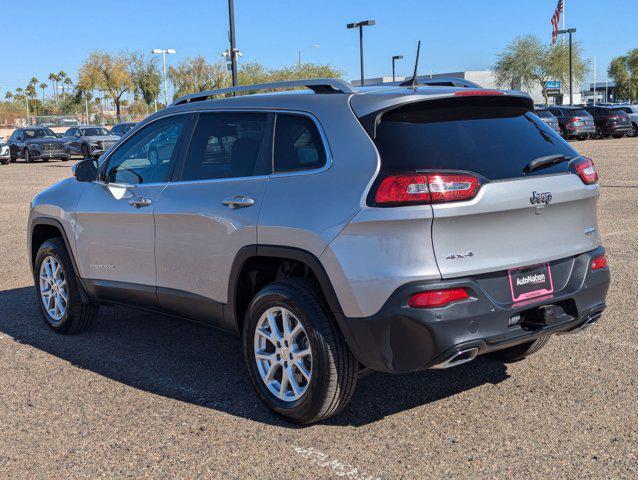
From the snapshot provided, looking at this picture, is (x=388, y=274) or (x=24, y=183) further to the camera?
(x=24, y=183)

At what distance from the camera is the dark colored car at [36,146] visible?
35.7 m

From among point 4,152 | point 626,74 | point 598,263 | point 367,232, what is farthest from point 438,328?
point 626,74

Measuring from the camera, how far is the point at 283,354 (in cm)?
438

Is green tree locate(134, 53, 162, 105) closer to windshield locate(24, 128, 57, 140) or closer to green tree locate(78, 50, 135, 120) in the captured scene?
green tree locate(78, 50, 135, 120)

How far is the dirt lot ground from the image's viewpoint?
3848 mm

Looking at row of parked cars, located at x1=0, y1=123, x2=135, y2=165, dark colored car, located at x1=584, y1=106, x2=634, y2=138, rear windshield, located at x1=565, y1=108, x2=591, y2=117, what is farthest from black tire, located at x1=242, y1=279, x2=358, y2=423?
dark colored car, located at x1=584, y1=106, x2=634, y2=138

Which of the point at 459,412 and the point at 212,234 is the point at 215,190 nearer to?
the point at 212,234

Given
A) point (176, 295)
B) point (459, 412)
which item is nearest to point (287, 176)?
point (176, 295)

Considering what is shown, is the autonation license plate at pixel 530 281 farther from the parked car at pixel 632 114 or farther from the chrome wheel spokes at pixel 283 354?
the parked car at pixel 632 114

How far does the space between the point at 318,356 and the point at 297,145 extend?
1.17 metres

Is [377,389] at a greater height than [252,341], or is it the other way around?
[252,341]

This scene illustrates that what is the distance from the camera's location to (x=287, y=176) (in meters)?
4.34

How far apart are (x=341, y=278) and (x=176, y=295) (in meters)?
1.55

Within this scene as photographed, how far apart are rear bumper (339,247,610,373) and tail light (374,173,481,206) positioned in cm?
40
